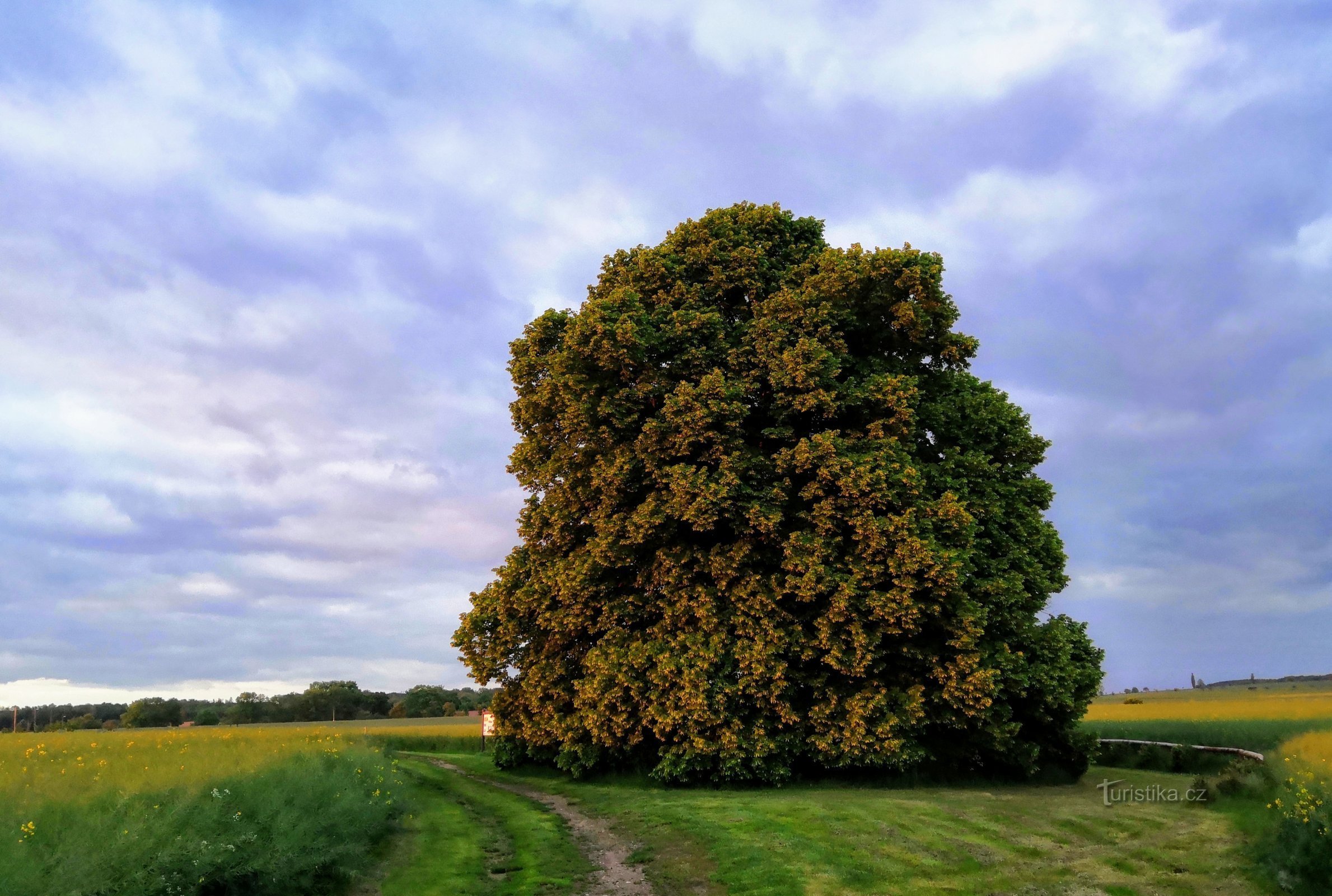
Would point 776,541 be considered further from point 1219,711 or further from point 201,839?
point 1219,711

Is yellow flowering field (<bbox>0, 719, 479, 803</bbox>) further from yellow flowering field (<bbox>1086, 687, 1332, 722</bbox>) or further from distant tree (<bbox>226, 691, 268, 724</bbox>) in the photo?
distant tree (<bbox>226, 691, 268, 724</bbox>)

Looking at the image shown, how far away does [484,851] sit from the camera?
63.2ft

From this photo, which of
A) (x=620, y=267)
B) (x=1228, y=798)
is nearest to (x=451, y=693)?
(x=620, y=267)

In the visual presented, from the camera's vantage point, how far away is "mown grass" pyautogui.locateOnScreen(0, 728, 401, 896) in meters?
11.1

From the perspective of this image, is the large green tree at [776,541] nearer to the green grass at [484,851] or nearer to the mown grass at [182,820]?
the green grass at [484,851]

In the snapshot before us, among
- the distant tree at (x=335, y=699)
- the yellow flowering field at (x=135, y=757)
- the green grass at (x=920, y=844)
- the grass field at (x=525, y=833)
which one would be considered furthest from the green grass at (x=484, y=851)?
the distant tree at (x=335, y=699)

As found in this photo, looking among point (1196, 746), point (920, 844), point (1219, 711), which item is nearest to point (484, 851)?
point (920, 844)

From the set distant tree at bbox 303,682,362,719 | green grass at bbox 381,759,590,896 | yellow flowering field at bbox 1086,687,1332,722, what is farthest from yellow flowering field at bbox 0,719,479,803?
distant tree at bbox 303,682,362,719

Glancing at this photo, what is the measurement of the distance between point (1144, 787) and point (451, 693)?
11960 centimetres

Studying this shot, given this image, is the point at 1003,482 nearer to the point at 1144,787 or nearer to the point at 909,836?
the point at 1144,787

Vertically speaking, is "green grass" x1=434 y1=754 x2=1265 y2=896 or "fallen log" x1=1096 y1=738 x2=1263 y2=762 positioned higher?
"fallen log" x1=1096 y1=738 x2=1263 y2=762

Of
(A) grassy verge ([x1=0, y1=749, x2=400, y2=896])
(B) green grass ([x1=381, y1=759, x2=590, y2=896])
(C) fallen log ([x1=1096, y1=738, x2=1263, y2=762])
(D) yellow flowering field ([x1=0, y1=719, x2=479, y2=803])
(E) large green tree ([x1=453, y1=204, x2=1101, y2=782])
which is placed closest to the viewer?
(A) grassy verge ([x1=0, y1=749, x2=400, y2=896])

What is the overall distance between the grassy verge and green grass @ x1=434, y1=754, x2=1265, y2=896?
6.18m

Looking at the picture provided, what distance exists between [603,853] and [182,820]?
28.9 ft
